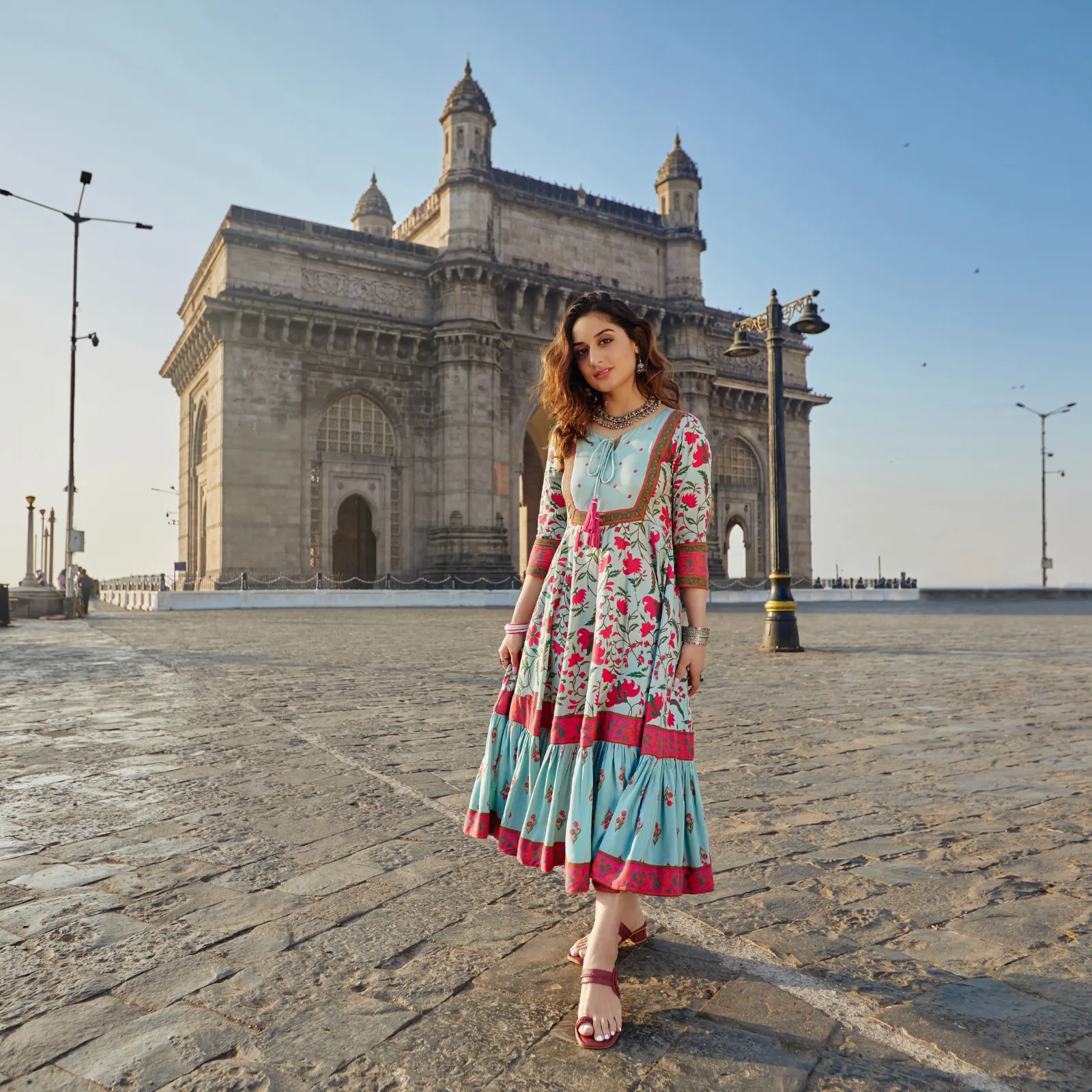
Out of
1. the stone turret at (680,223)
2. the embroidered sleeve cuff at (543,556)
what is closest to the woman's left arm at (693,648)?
the embroidered sleeve cuff at (543,556)

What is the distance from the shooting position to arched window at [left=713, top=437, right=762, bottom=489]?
3828 centimetres

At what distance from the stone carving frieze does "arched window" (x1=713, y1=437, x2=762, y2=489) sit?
50.0 ft

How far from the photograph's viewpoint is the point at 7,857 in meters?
3.07

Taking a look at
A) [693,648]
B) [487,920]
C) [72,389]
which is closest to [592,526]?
[693,648]

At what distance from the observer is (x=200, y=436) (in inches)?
1247

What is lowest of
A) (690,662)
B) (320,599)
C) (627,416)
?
(320,599)

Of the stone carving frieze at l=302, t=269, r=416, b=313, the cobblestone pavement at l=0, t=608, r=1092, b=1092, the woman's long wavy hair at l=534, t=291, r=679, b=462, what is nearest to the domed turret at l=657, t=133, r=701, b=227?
the stone carving frieze at l=302, t=269, r=416, b=313

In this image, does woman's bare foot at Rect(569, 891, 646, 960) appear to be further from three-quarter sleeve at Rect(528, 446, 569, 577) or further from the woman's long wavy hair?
the woman's long wavy hair

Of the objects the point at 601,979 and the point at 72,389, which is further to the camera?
the point at 72,389

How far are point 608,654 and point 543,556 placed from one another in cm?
43

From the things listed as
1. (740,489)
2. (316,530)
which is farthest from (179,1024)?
(740,489)

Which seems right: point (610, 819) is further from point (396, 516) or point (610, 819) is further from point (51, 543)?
point (51, 543)

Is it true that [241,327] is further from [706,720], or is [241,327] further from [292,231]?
[706,720]

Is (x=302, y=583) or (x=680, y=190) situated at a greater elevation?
(x=680, y=190)
